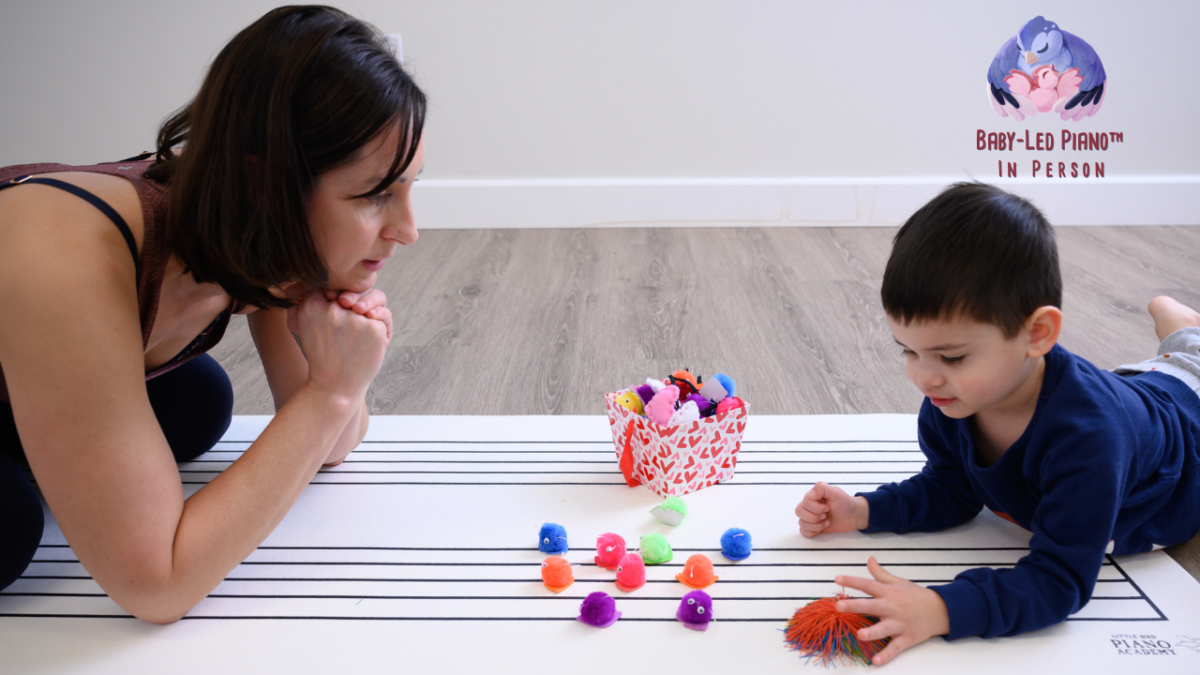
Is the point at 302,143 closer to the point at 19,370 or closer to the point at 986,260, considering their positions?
the point at 19,370

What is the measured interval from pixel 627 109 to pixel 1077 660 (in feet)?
7.30

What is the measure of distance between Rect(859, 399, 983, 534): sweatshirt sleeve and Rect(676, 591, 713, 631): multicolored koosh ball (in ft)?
0.86

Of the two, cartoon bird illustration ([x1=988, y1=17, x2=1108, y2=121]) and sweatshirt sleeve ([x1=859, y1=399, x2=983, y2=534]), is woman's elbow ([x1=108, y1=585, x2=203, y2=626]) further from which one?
cartoon bird illustration ([x1=988, y1=17, x2=1108, y2=121])

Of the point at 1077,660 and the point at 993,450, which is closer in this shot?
the point at 1077,660

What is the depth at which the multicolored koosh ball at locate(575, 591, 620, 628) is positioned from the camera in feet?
2.91

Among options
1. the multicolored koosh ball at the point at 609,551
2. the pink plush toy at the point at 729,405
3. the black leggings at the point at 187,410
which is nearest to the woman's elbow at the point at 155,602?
the black leggings at the point at 187,410

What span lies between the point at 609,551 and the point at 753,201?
2.03 metres

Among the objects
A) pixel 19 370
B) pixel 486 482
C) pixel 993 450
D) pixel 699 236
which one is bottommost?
pixel 699 236

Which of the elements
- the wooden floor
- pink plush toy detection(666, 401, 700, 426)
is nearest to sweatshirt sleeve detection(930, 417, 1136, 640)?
the wooden floor

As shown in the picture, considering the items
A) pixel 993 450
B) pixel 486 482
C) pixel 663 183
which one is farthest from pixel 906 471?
pixel 663 183

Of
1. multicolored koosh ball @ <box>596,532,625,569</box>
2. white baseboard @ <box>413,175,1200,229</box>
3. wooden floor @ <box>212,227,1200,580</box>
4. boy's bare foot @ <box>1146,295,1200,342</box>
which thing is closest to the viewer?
multicolored koosh ball @ <box>596,532,625,569</box>

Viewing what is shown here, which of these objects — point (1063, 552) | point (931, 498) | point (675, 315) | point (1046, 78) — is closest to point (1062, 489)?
point (1063, 552)

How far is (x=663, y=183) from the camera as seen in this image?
282 cm

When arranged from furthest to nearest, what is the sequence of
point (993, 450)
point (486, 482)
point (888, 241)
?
point (888, 241) < point (486, 482) < point (993, 450)
